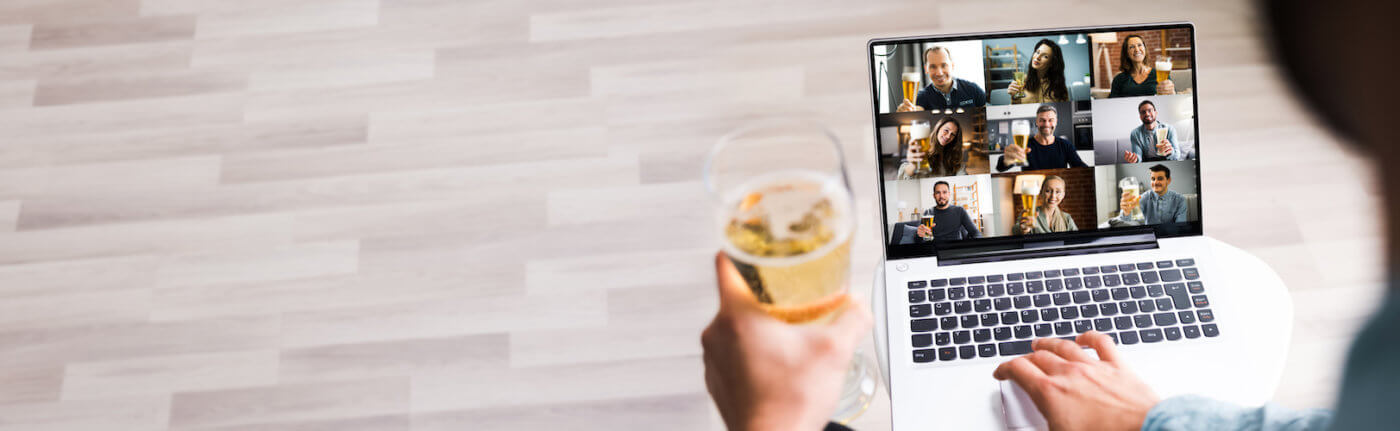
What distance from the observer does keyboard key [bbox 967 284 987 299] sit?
42.9 inches

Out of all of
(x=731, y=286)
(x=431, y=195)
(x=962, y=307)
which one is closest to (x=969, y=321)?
(x=962, y=307)

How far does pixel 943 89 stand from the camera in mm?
1080

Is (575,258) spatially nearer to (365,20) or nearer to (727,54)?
(727,54)

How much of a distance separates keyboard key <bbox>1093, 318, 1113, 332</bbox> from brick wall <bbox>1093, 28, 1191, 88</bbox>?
29cm

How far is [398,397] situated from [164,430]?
54 cm

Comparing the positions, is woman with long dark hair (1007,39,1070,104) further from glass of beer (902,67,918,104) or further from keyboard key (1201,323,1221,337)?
keyboard key (1201,323,1221,337)

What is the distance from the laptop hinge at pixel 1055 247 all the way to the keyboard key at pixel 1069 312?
75 millimetres

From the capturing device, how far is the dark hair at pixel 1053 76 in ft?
3.45

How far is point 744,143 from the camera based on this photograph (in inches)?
29.3

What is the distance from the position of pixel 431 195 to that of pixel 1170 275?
157 cm

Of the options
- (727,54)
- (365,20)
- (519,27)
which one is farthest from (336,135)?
(727,54)

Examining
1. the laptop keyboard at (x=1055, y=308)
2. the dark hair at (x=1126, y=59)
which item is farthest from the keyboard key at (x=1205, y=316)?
the dark hair at (x=1126, y=59)

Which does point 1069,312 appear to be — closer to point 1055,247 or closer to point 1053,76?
point 1055,247

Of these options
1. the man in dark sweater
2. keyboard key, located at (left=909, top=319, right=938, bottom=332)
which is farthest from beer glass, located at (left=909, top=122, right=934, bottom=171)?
keyboard key, located at (left=909, top=319, right=938, bottom=332)
